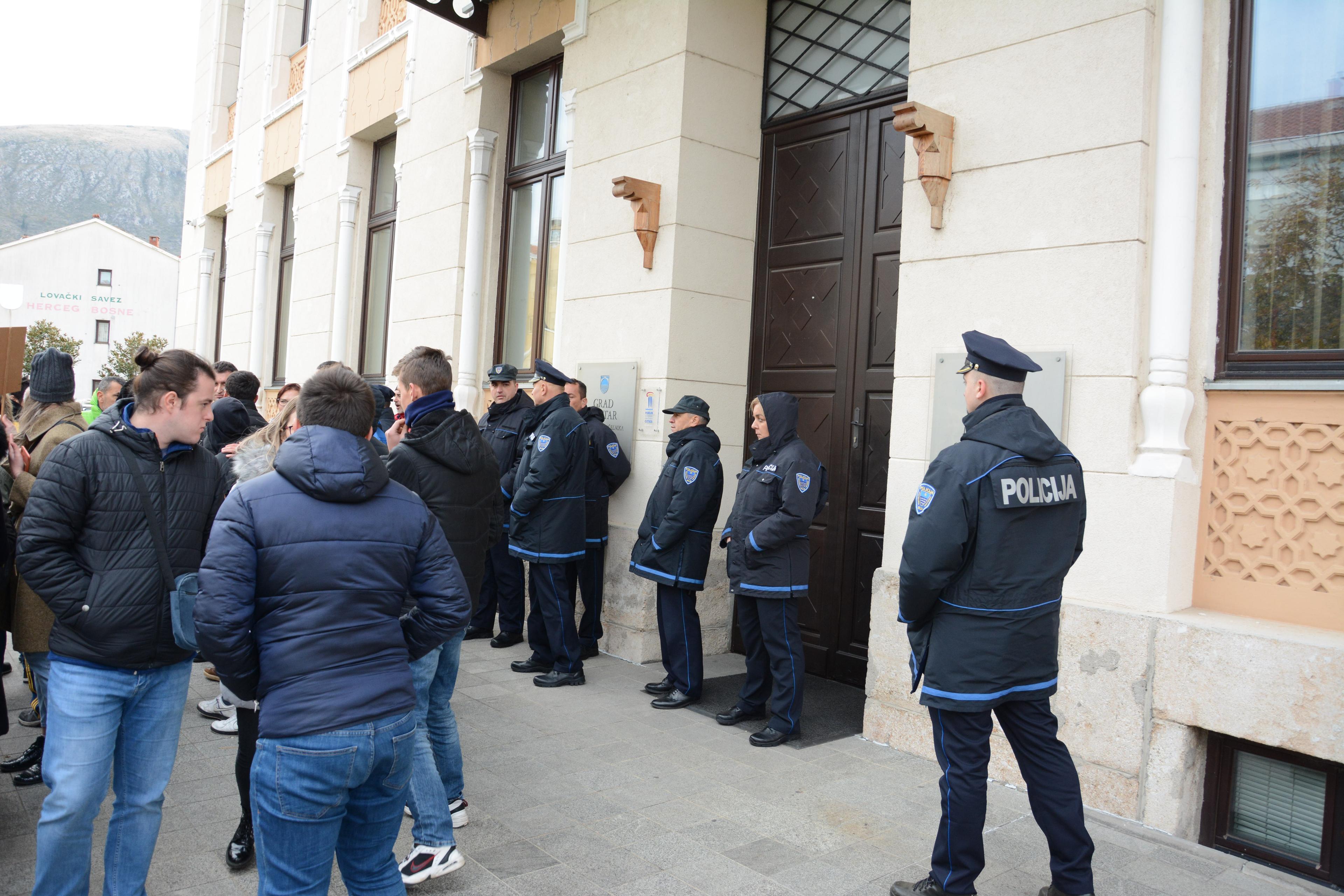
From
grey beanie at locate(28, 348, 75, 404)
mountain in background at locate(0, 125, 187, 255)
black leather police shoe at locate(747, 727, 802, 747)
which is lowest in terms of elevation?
black leather police shoe at locate(747, 727, 802, 747)

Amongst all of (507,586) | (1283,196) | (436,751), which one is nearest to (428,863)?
(436,751)

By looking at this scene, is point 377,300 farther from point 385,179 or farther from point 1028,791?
point 1028,791

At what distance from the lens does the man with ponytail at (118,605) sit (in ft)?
9.25

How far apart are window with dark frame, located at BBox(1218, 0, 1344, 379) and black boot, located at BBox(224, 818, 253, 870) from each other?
14.8ft

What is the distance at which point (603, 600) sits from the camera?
7.22 metres

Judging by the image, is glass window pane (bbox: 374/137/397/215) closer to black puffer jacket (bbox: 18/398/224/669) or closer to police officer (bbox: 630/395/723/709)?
police officer (bbox: 630/395/723/709)

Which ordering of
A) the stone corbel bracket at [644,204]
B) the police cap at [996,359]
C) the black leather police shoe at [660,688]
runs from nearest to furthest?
the police cap at [996,359] < the black leather police shoe at [660,688] < the stone corbel bracket at [644,204]

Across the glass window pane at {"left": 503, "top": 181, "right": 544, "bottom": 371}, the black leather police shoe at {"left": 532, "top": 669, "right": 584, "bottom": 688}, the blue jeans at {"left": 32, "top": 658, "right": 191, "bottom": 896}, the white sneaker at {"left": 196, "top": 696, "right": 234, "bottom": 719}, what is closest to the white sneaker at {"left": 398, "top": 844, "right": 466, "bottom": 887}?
the blue jeans at {"left": 32, "top": 658, "right": 191, "bottom": 896}

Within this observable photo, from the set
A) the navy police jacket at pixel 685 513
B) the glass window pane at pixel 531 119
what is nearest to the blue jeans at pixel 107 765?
the navy police jacket at pixel 685 513

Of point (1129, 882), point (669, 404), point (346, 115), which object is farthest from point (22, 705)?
point (346, 115)

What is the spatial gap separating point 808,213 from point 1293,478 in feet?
12.1

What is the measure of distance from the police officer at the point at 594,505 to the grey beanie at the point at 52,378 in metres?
3.01

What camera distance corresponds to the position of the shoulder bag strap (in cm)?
296

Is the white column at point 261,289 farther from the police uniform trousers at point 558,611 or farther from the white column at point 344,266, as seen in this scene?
the police uniform trousers at point 558,611
